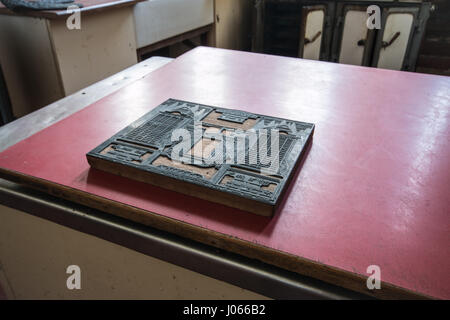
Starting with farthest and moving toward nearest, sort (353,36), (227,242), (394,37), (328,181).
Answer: (353,36)
(394,37)
(328,181)
(227,242)

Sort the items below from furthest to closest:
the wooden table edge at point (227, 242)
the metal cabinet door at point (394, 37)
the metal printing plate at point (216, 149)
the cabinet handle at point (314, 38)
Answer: the cabinet handle at point (314, 38), the metal cabinet door at point (394, 37), the metal printing plate at point (216, 149), the wooden table edge at point (227, 242)

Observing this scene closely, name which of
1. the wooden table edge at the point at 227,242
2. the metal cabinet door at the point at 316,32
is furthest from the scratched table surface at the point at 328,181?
the metal cabinet door at the point at 316,32

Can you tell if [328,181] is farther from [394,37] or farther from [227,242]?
[394,37]

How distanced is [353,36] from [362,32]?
0.07 metres

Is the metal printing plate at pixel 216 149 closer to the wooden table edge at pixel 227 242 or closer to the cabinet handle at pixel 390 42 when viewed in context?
the wooden table edge at pixel 227 242

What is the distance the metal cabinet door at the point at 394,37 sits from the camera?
2.52 meters

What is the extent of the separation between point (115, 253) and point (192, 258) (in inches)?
8.8

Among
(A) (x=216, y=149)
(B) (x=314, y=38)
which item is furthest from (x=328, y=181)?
(B) (x=314, y=38)

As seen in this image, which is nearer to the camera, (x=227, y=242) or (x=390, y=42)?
(x=227, y=242)

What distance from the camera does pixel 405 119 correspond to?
1000 mm

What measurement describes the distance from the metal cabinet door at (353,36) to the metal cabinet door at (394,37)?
0.23 ft

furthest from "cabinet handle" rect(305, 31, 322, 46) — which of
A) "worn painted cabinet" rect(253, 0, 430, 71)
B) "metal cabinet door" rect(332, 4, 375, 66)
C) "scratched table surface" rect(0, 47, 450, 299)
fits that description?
"scratched table surface" rect(0, 47, 450, 299)

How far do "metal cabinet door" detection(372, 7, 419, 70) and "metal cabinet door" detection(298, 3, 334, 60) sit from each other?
1.28 feet

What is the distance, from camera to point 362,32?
8.72ft
